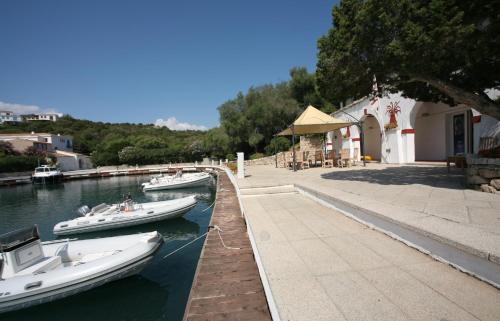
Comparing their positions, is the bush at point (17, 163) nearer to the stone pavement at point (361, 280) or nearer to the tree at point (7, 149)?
the tree at point (7, 149)

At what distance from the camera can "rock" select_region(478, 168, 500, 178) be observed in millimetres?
4904

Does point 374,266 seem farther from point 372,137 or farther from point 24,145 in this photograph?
point 24,145

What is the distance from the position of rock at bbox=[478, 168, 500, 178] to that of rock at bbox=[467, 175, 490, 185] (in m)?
0.08

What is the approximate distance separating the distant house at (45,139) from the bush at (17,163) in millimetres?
5910

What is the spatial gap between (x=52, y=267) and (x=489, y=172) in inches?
338

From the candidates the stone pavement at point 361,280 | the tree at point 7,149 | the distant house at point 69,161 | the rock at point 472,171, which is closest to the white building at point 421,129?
the rock at point 472,171

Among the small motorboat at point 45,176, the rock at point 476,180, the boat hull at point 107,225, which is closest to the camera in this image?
the rock at point 476,180

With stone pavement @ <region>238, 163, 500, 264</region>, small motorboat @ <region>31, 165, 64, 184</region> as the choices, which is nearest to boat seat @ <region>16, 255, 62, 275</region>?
stone pavement @ <region>238, 163, 500, 264</region>

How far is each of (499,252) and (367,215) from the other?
1.87m

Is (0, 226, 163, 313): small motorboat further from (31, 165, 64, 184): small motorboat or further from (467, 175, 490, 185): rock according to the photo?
(31, 165, 64, 184): small motorboat

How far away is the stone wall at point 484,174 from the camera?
489 centimetres

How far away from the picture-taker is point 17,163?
35.8 metres

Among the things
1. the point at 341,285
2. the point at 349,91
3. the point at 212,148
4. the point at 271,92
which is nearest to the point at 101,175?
the point at 212,148

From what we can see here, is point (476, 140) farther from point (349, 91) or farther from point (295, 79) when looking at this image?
point (295, 79)
